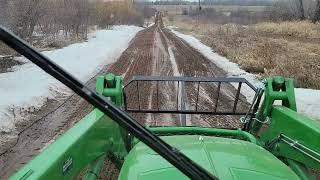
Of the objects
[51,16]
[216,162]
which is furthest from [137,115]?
[51,16]

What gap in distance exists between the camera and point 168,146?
1.89 m

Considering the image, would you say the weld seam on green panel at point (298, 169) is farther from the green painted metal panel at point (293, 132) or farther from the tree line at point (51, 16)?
the tree line at point (51, 16)

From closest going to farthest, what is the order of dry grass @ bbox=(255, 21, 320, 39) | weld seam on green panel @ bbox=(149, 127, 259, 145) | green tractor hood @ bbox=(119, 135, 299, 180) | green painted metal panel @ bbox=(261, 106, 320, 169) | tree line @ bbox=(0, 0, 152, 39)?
green tractor hood @ bbox=(119, 135, 299, 180)
green painted metal panel @ bbox=(261, 106, 320, 169)
weld seam on green panel @ bbox=(149, 127, 259, 145)
tree line @ bbox=(0, 0, 152, 39)
dry grass @ bbox=(255, 21, 320, 39)

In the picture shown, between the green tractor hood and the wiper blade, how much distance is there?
2.99ft

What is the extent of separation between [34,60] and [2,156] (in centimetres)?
604

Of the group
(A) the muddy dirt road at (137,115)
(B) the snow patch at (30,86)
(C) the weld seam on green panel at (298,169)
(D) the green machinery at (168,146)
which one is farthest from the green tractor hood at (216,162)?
(A) the muddy dirt road at (137,115)

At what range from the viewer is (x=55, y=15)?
32875mm

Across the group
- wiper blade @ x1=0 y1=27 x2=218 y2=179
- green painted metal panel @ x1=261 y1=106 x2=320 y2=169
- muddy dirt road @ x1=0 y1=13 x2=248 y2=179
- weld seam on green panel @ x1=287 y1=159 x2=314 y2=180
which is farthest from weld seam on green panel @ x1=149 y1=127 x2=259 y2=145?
wiper blade @ x1=0 y1=27 x2=218 y2=179

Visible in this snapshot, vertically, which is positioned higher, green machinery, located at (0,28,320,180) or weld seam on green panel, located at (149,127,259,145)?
green machinery, located at (0,28,320,180)

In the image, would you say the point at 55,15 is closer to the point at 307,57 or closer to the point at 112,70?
the point at 112,70

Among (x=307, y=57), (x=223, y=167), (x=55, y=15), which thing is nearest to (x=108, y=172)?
(x=223, y=167)

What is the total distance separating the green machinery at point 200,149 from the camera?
289 cm

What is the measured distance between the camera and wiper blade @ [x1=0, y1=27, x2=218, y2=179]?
5.61 feet

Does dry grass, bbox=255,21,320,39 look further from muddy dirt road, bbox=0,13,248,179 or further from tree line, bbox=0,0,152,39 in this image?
muddy dirt road, bbox=0,13,248,179
